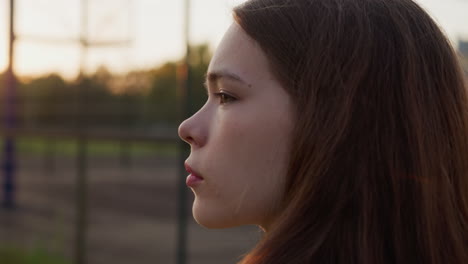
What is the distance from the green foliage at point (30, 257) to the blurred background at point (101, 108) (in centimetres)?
1

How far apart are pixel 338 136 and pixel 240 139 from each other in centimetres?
18

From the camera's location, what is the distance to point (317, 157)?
105 centimetres

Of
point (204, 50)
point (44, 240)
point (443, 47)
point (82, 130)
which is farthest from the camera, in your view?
point (44, 240)

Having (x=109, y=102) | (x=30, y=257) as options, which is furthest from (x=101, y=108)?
(x=30, y=257)

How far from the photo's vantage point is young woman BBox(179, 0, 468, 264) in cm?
104

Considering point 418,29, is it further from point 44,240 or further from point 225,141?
point 44,240

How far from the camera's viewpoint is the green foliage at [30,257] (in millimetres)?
6410

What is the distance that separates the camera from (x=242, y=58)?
115 cm

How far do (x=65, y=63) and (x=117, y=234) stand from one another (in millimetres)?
3133

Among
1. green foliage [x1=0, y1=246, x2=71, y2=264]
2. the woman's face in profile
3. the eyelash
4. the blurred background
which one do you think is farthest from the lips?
green foliage [x1=0, y1=246, x2=71, y2=264]

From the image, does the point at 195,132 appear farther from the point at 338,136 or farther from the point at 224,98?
the point at 338,136

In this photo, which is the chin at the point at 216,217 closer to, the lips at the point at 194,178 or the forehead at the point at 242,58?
the lips at the point at 194,178

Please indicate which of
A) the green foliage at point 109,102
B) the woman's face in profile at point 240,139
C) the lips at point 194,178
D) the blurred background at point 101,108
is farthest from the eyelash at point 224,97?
the green foliage at point 109,102

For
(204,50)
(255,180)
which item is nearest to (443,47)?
(255,180)
